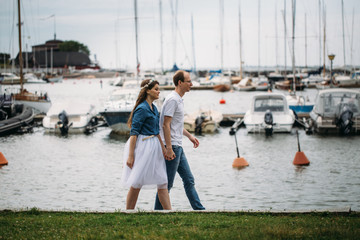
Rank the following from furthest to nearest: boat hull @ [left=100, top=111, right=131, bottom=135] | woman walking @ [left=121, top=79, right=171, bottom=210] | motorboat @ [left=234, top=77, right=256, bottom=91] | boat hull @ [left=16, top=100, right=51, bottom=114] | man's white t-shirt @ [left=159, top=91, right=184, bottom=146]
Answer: motorboat @ [left=234, top=77, right=256, bottom=91] < boat hull @ [left=16, top=100, right=51, bottom=114] < boat hull @ [left=100, top=111, right=131, bottom=135] < man's white t-shirt @ [left=159, top=91, right=184, bottom=146] < woman walking @ [left=121, top=79, right=171, bottom=210]

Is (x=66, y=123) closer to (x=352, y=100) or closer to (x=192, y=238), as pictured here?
(x=352, y=100)

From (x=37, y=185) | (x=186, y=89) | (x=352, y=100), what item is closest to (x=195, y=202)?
(x=186, y=89)

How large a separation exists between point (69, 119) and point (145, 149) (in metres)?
26.3

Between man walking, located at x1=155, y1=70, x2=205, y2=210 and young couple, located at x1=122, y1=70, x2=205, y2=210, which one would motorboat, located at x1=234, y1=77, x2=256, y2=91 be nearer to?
man walking, located at x1=155, y1=70, x2=205, y2=210

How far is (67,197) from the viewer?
47.0 ft

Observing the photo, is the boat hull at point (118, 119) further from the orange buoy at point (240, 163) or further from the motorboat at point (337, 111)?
the orange buoy at point (240, 163)

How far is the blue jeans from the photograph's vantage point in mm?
8352

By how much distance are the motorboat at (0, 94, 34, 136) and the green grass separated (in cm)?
2384

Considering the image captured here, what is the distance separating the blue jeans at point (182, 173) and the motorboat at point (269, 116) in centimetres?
2069

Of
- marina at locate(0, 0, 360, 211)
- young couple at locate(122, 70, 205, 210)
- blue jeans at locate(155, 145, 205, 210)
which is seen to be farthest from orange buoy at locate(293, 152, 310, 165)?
young couple at locate(122, 70, 205, 210)

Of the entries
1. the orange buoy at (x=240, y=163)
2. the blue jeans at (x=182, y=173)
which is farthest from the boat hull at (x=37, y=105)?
the blue jeans at (x=182, y=173)

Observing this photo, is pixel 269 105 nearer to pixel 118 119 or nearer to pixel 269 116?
pixel 269 116

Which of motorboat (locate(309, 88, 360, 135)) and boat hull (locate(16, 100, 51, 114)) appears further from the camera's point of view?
boat hull (locate(16, 100, 51, 114))

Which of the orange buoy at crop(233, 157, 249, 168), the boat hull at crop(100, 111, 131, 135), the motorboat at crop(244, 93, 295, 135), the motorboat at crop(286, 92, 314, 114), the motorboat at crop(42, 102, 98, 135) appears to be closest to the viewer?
the orange buoy at crop(233, 157, 249, 168)
